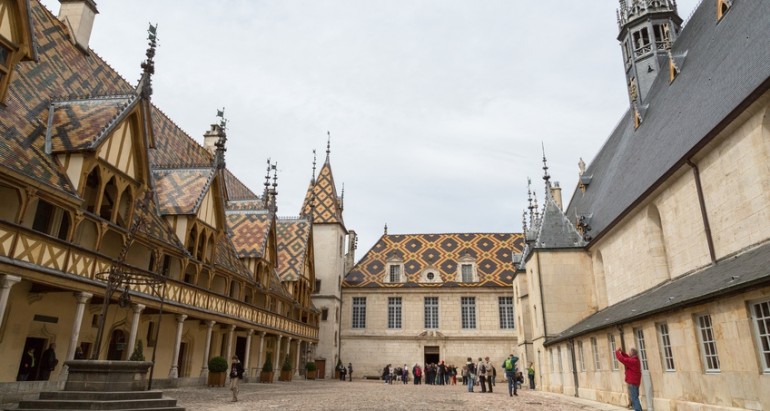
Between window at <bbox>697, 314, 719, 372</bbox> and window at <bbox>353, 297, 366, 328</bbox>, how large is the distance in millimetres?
27642

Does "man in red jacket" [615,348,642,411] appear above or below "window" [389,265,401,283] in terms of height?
below

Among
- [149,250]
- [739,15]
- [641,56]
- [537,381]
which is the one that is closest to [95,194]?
[149,250]

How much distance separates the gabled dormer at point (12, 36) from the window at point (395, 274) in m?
27.7

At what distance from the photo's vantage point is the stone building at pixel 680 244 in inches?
314

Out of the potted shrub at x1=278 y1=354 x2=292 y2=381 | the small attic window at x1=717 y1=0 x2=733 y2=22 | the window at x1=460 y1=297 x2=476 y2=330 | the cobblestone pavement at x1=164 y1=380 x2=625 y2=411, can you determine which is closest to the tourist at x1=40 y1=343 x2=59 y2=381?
the cobblestone pavement at x1=164 y1=380 x2=625 y2=411

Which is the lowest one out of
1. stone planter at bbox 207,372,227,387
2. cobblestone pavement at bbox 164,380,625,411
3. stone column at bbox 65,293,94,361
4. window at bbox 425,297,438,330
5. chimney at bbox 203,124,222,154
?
cobblestone pavement at bbox 164,380,625,411

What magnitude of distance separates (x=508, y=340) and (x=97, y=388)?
28.7m

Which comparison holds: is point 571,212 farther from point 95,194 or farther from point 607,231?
point 95,194

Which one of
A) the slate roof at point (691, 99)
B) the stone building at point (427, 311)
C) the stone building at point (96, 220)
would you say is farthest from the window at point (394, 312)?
the slate roof at point (691, 99)

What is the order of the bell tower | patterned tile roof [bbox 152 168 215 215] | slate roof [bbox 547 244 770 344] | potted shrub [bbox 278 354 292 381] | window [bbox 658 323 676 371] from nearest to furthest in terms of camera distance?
slate roof [bbox 547 244 770 344] < window [bbox 658 323 676 371] < patterned tile roof [bbox 152 168 215 215] < the bell tower < potted shrub [bbox 278 354 292 381]

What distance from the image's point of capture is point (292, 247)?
30.4 metres

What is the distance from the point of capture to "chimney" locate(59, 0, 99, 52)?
1667 centimetres

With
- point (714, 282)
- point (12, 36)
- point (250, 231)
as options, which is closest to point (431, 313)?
point (250, 231)

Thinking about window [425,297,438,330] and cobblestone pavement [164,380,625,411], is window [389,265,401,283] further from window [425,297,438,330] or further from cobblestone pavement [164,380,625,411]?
cobblestone pavement [164,380,625,411]
